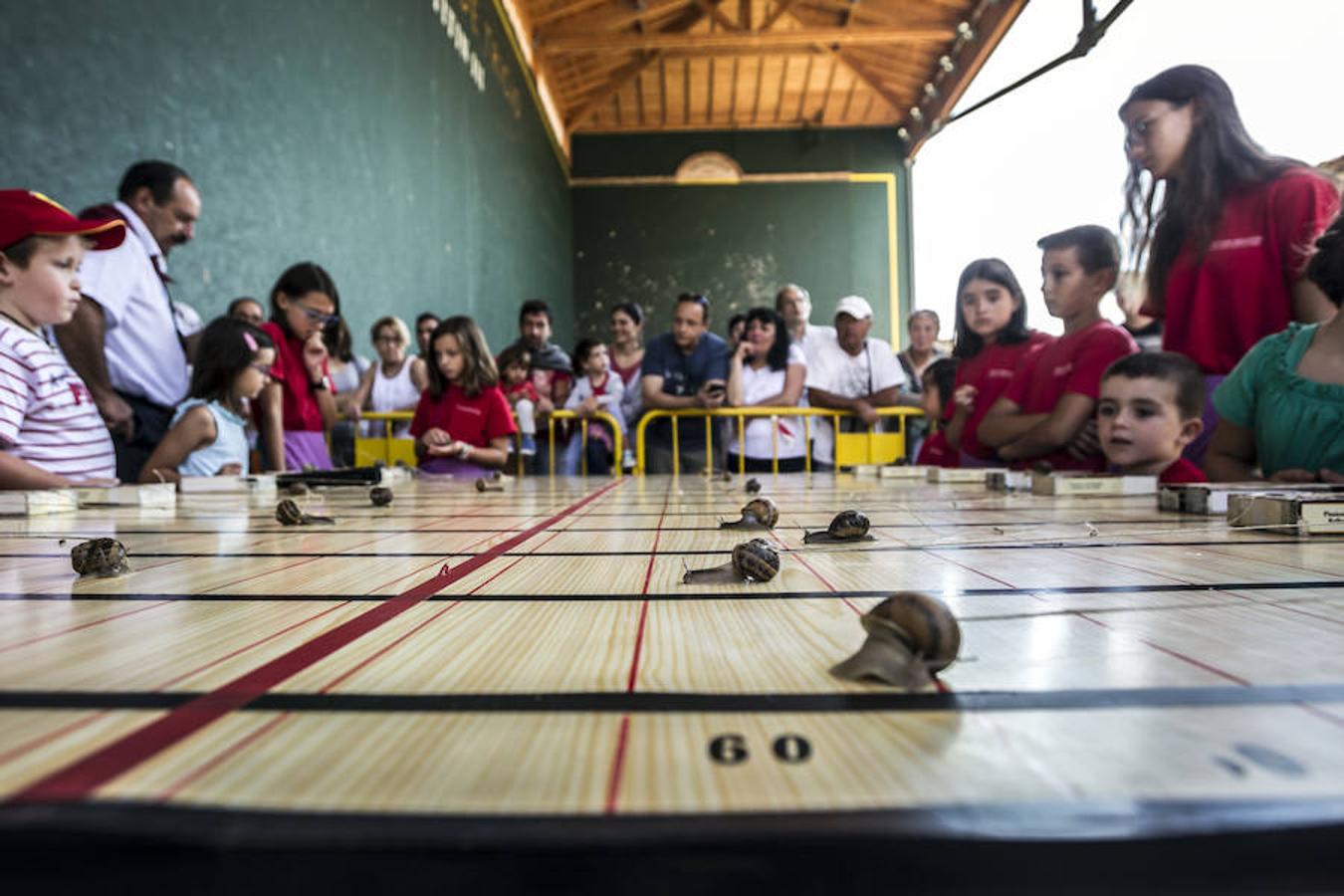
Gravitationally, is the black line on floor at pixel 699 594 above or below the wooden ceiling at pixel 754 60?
below

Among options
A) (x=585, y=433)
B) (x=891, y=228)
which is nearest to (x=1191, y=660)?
(x=585, y=433)

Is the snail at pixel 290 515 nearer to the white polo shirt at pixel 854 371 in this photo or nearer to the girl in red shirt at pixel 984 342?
the girl in red shirt at pixel 984 342

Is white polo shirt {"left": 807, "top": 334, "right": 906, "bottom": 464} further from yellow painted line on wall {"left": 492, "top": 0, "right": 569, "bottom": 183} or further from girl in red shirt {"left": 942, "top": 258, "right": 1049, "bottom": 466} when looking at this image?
yellow painted line on wall {"left": 492, "top": 0, "right": 569, "bottom": 183}

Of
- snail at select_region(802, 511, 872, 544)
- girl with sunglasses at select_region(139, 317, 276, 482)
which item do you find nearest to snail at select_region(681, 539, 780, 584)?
snail at select_region(802, 511, 872, 544)

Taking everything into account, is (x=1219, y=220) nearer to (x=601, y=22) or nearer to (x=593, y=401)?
Answer: (x=593, y=401)

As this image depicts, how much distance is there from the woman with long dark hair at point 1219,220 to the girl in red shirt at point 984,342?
79 centimetres

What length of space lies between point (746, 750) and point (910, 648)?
16 centimetres

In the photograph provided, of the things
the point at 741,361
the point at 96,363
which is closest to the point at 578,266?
the point at 741,361

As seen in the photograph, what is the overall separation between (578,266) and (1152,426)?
38.1 ft

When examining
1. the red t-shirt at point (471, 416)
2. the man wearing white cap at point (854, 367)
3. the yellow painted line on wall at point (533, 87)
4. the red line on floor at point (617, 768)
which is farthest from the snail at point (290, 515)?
the yellow painted line on wall at point (533, 87)

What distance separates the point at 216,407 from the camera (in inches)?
106

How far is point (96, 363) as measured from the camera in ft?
8.23

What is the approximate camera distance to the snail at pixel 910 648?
472 millimetres

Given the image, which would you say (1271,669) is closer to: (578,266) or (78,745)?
(78,745)
